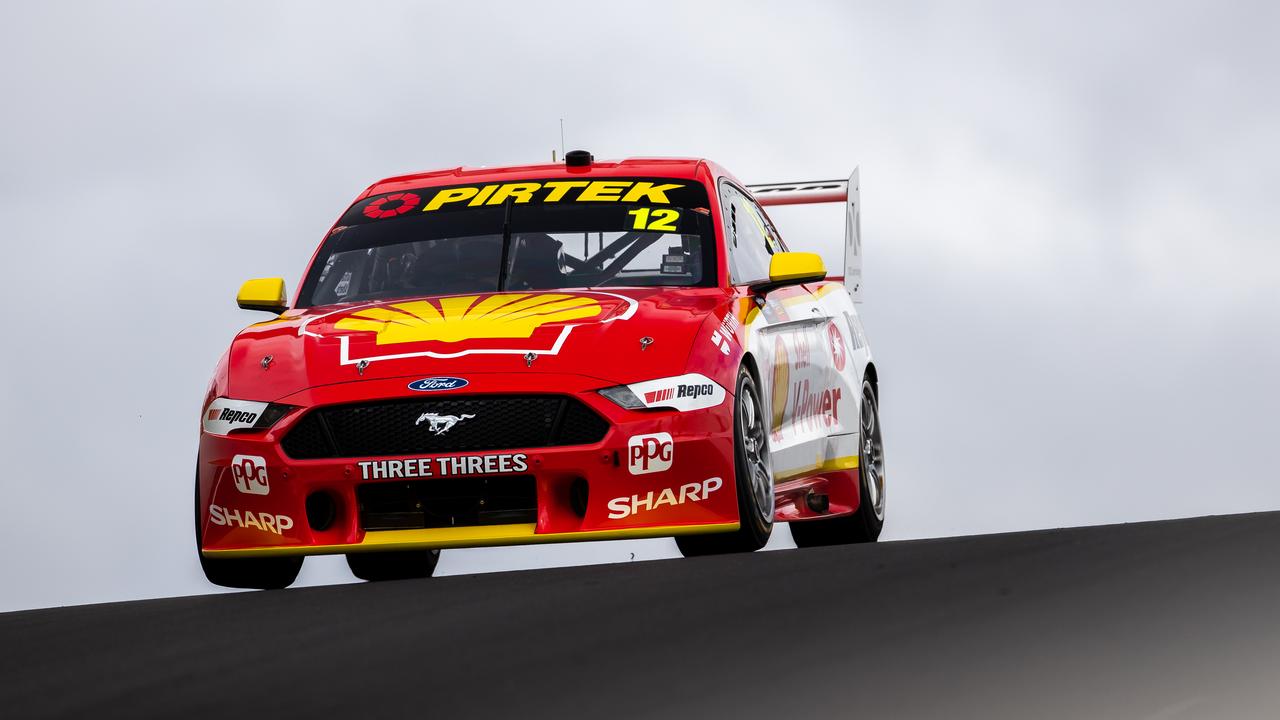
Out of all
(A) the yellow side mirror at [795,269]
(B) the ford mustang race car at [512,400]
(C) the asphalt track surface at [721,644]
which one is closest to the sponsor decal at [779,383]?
(B) the ford mustang race car at [512,400]

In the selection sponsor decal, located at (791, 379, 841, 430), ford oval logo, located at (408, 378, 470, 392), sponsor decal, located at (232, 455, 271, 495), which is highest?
ford oval logo, located at (408, 378, 470, 392)

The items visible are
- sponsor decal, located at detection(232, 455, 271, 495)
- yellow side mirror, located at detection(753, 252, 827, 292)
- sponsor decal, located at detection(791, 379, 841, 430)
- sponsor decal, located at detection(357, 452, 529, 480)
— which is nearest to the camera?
sponsor decal, located at detection(357, 452, 529, 480)

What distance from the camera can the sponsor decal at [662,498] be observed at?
6.85 metres

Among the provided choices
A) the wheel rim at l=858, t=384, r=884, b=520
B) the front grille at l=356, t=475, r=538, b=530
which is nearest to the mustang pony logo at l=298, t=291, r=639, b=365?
the front grille at l=356, t=475, r=538, b=530

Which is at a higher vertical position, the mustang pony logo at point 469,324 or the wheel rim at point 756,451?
the mustang pony logo at point 469,324

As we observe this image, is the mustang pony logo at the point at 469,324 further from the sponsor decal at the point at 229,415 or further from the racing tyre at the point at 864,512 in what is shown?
the racing tyre at the point at 864,512

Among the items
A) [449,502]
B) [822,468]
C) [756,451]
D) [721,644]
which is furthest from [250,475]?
[721,644]

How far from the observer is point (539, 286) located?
26.5 ft

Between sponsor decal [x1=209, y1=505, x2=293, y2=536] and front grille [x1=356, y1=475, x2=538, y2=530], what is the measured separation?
31cm

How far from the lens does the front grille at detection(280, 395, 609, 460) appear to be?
6855 mm

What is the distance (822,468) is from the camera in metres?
8.98

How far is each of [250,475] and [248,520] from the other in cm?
17

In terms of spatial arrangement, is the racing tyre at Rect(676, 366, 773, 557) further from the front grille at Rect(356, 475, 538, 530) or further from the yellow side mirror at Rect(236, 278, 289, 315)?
the yellow side mirror at Rect(236, 278, 289, 315)

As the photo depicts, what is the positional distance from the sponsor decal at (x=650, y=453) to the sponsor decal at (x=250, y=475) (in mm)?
1304
